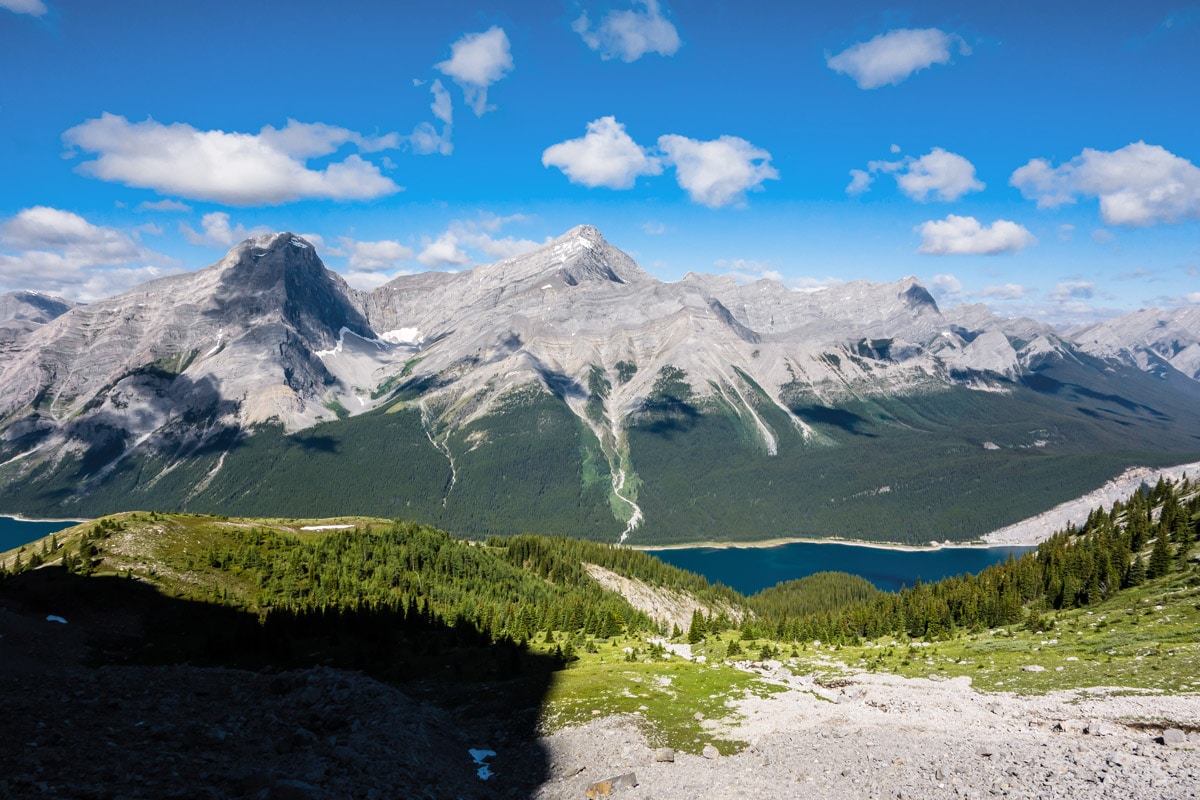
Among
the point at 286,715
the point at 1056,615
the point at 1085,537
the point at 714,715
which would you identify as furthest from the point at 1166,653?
the point at 1085,537

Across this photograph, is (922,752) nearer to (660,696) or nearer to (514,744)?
(660,696)

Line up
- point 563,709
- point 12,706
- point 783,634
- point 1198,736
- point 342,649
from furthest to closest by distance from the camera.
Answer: point 783,634 < point 342,649 < point 563,709 < point 1198,736 < point 12,706

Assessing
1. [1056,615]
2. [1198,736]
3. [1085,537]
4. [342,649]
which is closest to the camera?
[1198,736]

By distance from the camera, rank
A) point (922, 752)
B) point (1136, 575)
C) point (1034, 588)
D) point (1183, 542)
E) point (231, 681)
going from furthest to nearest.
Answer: point (1034, 588) → point (1183, 542) → point (1136, 575) → point (231, 681) → point (922, 752)

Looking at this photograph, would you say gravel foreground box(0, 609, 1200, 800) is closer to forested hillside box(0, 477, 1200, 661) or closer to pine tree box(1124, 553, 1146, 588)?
forested hillside box(0, 477, 1200, 661)

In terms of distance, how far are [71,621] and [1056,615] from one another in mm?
108827

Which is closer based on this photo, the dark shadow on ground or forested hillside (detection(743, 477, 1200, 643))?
the dark shadow on ground

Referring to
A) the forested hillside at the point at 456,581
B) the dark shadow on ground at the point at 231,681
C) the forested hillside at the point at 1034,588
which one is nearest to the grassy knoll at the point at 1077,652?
the forested hillside at the point at 1034,588

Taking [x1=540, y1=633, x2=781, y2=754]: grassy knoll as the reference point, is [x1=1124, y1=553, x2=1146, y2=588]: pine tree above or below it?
above

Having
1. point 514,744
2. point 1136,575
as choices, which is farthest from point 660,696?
point 1136,575

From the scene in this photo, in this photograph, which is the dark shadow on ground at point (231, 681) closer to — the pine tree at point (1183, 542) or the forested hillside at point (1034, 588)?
the forested hillside at point (1034, 588)

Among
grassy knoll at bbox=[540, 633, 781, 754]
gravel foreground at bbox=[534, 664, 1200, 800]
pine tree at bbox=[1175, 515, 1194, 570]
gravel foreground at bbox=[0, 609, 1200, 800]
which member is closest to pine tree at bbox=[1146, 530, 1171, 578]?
pine tree at bbox=[1175, 515, 1194, 570]

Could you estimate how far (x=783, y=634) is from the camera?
96.1 metres

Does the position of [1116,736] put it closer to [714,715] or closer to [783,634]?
[714,715]
